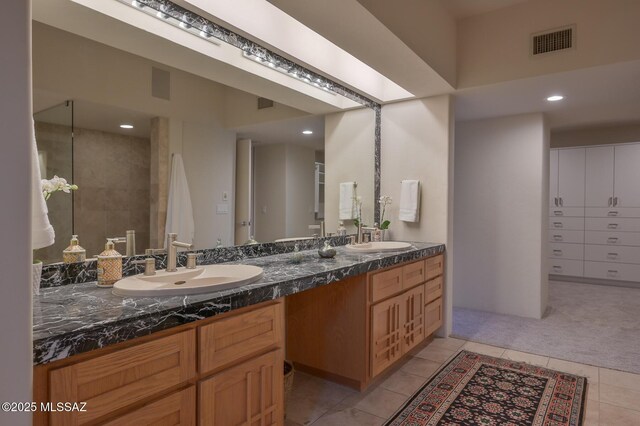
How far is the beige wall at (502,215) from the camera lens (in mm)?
3891

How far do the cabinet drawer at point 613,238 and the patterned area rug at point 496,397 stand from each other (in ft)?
12.2

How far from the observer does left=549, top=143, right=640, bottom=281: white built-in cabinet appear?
5180mm

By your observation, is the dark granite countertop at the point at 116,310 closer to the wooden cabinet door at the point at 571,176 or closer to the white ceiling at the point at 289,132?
the white ceiling at the point at 289,132

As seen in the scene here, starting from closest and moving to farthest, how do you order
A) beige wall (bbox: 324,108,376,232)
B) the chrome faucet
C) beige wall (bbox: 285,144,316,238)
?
the chrome faucet, beige wall (bbox: 285,144,316,238), beige wall (bbox: 324,108,376,232)

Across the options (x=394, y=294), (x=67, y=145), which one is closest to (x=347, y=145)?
(x=394, y=294)

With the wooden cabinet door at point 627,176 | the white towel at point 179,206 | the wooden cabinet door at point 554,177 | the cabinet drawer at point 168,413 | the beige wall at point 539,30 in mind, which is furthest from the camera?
the wooden cabinet door at point 554,177

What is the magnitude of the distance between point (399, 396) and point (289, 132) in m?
1.90

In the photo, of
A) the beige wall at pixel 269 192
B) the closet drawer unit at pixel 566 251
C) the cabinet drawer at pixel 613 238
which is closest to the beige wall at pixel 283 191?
the beige wall at pixel 269 192

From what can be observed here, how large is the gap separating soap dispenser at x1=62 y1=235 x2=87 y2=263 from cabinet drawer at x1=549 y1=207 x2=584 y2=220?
6.13 metres

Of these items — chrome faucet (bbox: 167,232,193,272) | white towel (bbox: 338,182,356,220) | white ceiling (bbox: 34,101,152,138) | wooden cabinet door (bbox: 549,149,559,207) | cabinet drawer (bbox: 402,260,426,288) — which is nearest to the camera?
white ceiling (bbox: 34,101,152,138)

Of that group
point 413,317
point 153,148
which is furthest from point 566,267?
point 153,148

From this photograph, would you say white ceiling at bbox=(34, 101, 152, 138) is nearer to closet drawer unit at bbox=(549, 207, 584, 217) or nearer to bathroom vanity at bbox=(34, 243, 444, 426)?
bathroom vanity at bbox=(34, 243, 444, 426)

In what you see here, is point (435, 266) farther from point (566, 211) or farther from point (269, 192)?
point (566, 211)

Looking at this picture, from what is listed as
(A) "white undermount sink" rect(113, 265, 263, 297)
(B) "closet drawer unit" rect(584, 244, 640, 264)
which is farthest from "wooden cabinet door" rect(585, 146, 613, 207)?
(A) "white undermount sink" rect(113, 265, 263, 297)
